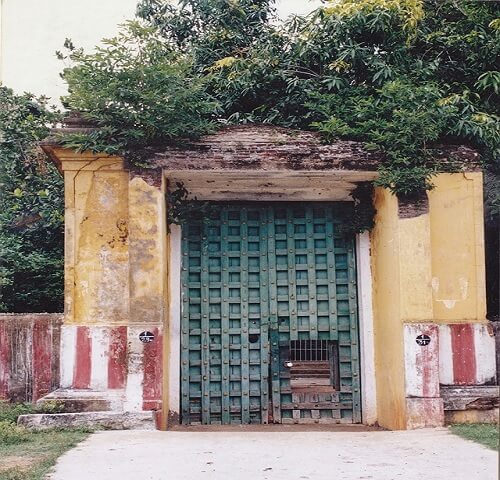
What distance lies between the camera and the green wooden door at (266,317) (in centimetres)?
987

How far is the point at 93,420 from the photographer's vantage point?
8.22m

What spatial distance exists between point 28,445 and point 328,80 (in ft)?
18.8

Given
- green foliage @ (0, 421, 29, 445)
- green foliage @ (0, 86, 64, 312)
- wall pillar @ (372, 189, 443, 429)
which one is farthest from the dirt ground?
green foliage @ (0, 86, 64, 312)

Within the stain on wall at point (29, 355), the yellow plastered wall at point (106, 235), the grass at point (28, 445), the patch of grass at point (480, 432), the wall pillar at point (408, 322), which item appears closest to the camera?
the grass at point (28, 445)

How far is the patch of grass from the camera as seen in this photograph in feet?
23.4

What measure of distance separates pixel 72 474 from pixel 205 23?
27.2 ft

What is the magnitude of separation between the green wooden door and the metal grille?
0.5 inches

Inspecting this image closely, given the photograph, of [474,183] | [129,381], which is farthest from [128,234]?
[474,183]

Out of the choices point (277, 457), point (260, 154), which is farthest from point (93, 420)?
point (260, 154)

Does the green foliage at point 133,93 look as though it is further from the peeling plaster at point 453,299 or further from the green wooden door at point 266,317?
the peeling plaster at point 453,299

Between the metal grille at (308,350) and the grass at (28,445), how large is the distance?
10.7 feet

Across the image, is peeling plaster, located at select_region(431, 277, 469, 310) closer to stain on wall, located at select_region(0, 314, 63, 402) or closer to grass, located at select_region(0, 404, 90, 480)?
grass, located at select_region(0, 404, 90, 480)

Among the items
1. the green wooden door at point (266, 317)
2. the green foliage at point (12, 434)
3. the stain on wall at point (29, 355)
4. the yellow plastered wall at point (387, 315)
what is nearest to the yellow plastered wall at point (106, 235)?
the stain on wall at point (29, 355)

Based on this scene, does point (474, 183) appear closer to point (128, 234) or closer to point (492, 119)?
point (492, 119)
